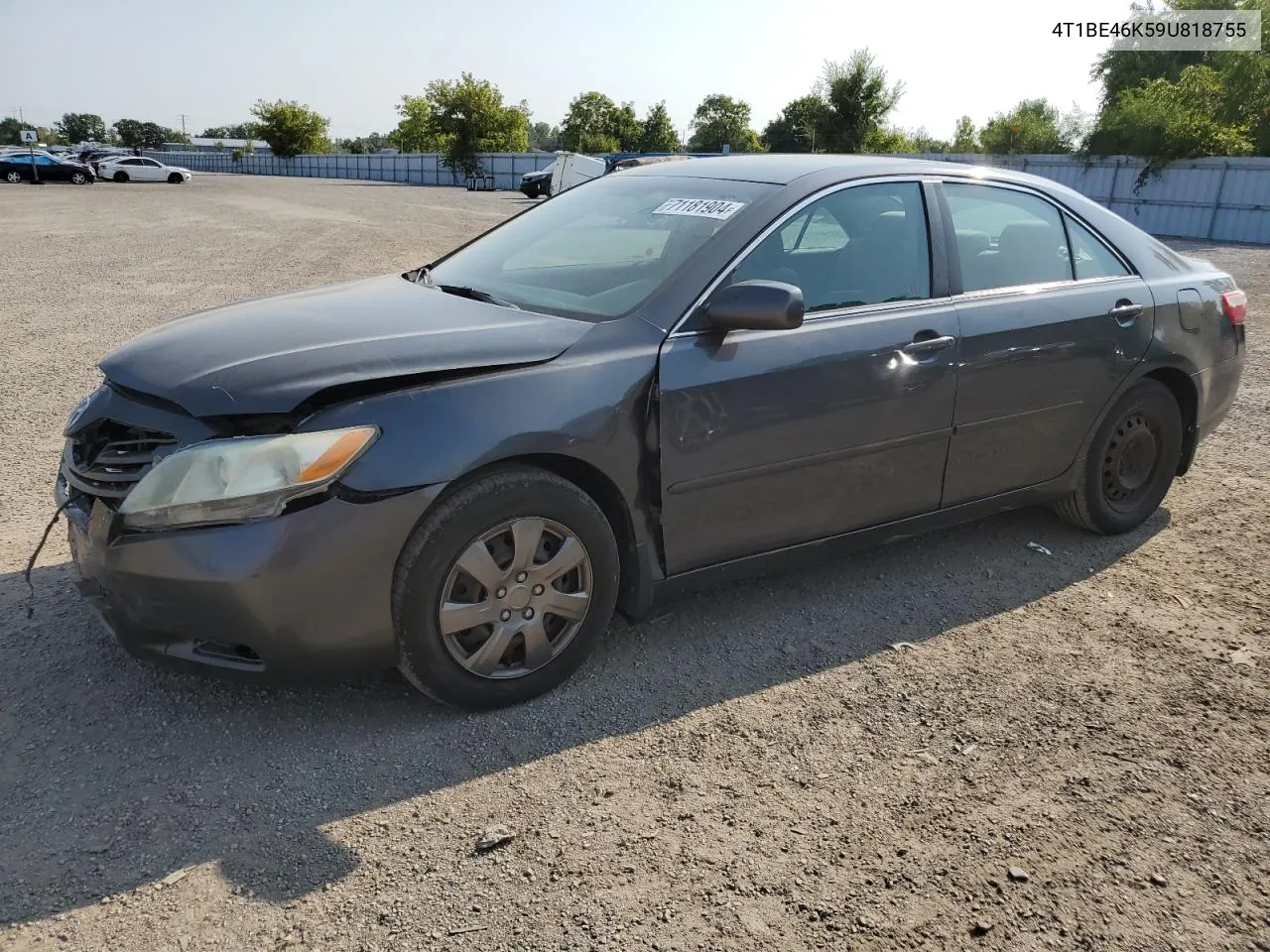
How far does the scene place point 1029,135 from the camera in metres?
37.9

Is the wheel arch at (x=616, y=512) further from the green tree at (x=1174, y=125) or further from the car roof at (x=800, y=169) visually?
the green tree at (x=1174, y=125)

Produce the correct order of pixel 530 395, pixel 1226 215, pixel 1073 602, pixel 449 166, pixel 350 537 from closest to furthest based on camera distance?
pixel 350 537, pixel 530 395, pixel 1073 602, pixel 1226 215, pixel 449 166

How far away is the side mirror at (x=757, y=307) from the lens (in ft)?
10.7

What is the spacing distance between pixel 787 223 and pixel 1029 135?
3883 cm

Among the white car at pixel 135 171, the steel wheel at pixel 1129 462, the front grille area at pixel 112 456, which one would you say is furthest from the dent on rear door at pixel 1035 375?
the white car at pixel 135 171

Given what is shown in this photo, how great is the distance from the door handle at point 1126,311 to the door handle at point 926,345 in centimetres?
105

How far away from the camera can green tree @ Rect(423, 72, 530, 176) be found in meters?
67.1

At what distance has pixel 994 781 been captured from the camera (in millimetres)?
2934

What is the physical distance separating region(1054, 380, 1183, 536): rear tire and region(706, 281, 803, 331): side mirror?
2.06 metres

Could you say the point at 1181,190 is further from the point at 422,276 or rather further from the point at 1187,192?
the point at 422,276

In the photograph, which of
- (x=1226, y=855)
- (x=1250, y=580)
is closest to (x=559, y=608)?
(x=1226, y=855)

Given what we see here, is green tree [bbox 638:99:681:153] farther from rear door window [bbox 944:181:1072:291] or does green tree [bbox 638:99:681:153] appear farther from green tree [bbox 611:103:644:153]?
rear door window [bbox 944:181:1072:291]

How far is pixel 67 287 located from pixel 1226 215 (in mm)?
25846

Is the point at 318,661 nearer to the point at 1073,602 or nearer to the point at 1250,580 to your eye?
the point at 1073,602
